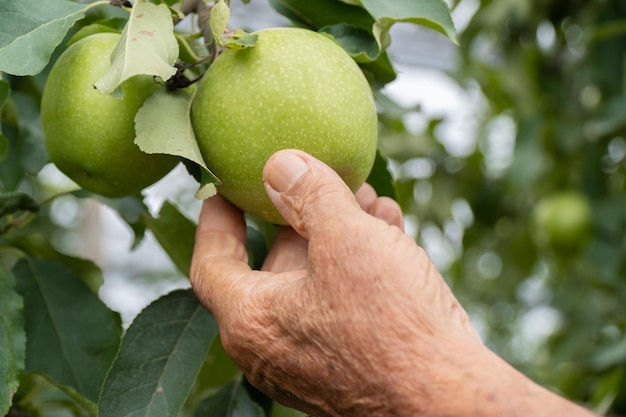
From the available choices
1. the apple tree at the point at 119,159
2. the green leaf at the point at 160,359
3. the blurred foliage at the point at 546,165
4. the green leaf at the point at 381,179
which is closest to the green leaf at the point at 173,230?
the apple tree at the point at 119,159

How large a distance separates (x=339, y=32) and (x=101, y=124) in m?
0.27

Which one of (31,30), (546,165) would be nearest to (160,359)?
(31,30)

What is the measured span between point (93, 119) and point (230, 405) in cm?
34

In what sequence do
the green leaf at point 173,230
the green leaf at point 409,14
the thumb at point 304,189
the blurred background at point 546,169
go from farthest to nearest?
the blurred background at point 546,169 → the green leaf at point 173,230 → the green leaf at point 409,14 → the thumb at point 304,189

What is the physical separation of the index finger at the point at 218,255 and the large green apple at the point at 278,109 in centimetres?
6

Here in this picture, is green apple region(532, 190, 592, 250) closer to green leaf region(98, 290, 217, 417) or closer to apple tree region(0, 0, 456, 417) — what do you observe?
apple tree region(0, 0, 456, 417)

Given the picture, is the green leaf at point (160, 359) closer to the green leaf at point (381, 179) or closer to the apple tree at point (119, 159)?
the apple tree at point (119, 159)

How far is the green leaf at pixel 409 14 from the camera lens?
2.45ft

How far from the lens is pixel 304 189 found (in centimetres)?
62

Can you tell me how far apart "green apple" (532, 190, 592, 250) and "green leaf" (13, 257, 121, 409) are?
1.43m

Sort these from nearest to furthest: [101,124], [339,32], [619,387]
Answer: [101,124] < [339,32] < [619,387]

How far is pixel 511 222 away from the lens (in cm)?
238

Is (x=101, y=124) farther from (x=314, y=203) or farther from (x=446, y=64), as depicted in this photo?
(x=446, y=64)

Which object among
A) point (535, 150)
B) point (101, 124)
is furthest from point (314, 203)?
point (535, 150)
